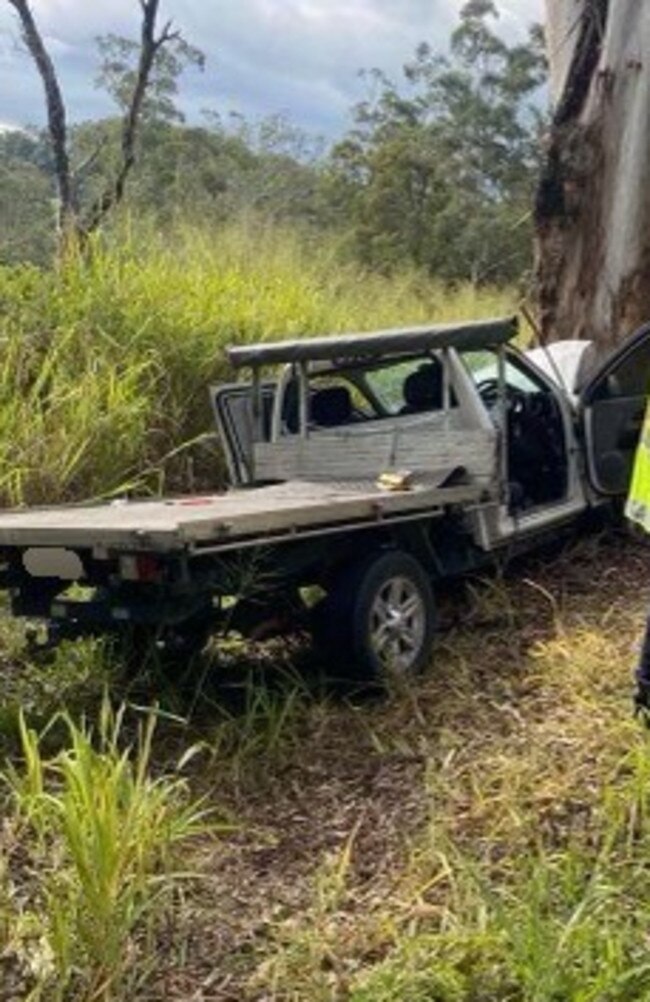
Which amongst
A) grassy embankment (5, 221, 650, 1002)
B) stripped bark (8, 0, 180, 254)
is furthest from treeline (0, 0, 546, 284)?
grassy embankment (5, 221, 650, 1002)

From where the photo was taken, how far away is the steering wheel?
7543mm

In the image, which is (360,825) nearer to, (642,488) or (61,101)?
(642,488)

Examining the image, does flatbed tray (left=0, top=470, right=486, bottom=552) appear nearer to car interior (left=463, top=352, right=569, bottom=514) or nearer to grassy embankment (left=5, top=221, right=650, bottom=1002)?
grassy embankment (left=5, top=221, right=650, bottom=1002)

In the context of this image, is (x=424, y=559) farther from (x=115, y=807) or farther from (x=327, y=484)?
(x=115, y=807)

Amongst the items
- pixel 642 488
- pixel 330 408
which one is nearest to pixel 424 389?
pixel 330 408

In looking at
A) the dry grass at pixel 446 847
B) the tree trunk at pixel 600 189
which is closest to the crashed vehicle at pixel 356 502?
the dry grass at pixel 446 847

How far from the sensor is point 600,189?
953cm

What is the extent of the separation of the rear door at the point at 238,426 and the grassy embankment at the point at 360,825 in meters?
1.17

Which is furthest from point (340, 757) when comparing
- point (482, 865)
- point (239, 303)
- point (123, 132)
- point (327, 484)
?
point (123, 132)

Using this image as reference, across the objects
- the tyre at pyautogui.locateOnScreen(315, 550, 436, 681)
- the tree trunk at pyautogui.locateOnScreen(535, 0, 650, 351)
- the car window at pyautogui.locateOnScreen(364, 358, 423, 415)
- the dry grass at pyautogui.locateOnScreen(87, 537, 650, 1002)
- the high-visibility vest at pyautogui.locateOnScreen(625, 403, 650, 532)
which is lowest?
the dry grass at pyautogui.locateOnScreen(87, 537, 650, 1002)

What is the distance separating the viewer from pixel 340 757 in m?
5.36

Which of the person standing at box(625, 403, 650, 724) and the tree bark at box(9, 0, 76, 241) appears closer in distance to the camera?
the person standing at box(625, 403, 650, 724)

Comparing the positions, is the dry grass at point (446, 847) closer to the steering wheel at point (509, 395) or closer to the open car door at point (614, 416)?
the open car door at point (614, 416)

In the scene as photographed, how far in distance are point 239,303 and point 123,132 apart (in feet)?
17.8
